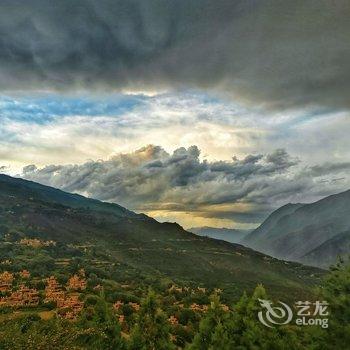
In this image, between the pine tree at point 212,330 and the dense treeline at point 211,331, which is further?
the pine tree at point 212,330

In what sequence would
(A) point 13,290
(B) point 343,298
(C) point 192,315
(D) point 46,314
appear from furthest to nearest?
(A) point 13,290 < (C) point 192,315 < (D) point 46,314 < (B) point 343,298

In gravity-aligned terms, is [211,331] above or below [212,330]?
below

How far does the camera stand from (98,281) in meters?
112

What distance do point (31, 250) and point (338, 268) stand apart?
170m

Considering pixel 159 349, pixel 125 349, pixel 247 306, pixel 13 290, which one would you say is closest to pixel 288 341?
pixel 247 306

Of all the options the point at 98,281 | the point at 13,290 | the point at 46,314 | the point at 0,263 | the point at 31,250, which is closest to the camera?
the point at 46,314

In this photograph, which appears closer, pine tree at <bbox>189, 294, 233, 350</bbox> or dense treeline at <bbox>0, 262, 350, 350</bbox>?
dense treeline at <bbox>0, 262, 350, 350</bbox>

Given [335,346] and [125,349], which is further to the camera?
[125,349]

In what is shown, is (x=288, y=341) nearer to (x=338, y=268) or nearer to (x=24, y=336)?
(x=338, y=268)

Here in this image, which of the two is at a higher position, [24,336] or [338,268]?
[338,268]

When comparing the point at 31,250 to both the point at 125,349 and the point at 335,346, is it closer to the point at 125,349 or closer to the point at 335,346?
the point at 125,349

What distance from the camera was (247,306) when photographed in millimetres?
47156

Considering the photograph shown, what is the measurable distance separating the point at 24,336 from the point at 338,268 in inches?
1413

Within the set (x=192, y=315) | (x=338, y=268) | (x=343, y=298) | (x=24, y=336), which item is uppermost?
(x=338, y=268)
